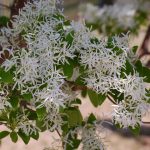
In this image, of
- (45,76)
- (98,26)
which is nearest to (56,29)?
(45,76)

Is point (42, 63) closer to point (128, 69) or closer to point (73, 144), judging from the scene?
point (128, 69)

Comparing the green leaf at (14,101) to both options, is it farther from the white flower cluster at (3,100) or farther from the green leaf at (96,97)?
the green leaf at (96,97)

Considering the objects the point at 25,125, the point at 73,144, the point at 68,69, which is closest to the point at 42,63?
the point at 68,69

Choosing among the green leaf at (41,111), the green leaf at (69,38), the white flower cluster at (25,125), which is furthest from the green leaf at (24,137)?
the green leaf at (69,38)

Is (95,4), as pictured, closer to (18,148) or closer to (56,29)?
(18,148)

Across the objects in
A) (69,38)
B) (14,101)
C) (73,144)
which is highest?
(69,38)

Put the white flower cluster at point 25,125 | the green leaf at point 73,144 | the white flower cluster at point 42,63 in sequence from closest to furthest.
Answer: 1. the white flower cluster at point 42,63
2. the white flower cluster at point 25,125
3. the green leaf at point 73,144

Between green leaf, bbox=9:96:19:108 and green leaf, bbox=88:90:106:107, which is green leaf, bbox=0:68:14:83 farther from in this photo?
green leaf, bbox=88:90:106:107

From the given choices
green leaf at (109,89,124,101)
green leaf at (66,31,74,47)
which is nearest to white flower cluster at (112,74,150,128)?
green leaf at (109,89,124,101)
